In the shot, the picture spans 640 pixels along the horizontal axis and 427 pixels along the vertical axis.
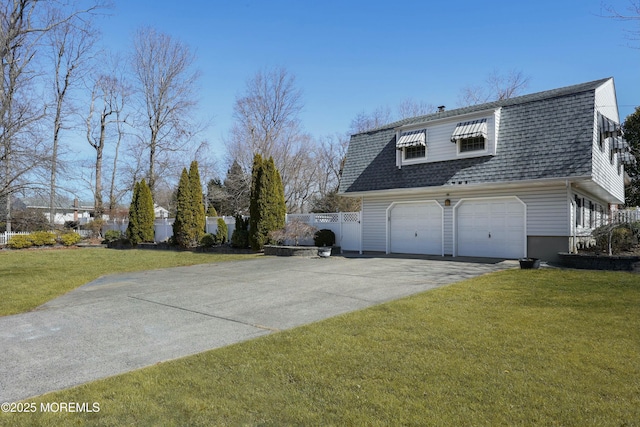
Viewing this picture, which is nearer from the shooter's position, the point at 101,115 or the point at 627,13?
the point at 627,13

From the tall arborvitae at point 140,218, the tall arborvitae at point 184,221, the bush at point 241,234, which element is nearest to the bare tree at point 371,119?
the bush at point 241,234

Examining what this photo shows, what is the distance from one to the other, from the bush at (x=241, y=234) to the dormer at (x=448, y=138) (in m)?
8.22

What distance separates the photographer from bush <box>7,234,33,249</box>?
22188 mm

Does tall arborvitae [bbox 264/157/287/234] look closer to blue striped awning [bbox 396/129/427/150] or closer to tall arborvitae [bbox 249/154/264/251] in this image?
tall arborvitae [bbox 249/154/264/251]

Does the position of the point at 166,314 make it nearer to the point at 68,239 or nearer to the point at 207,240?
the point at 207,240

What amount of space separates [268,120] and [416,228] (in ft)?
61.7

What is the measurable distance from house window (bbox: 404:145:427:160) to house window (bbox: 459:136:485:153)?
4.65 feet

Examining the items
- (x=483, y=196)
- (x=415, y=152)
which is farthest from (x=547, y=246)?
(x=415, y=152)

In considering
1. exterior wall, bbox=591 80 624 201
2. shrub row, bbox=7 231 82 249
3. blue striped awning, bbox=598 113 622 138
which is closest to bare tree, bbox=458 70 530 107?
exterior wall, bbox=591 80 624 201

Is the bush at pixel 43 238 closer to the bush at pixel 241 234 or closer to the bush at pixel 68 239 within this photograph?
the bush at pixel 68 239

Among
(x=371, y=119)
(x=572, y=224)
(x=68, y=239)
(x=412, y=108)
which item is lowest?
(x=68, y=239)

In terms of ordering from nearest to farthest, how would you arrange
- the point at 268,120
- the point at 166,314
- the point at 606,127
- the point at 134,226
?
the point at 166,314 → the point at 606,127 → the point at 134,226 → the point at 268,120

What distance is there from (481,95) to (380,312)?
90.7ft

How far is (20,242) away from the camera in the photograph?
2234cm
